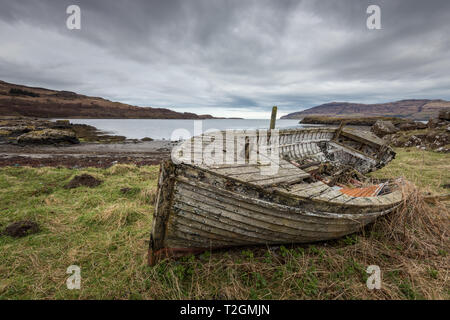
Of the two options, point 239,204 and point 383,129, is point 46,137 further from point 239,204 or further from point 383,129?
point 383,129

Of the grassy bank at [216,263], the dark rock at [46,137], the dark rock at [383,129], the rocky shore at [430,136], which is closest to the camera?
the grassy bank at [216,263]

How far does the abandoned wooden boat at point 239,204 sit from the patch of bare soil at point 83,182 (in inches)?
213

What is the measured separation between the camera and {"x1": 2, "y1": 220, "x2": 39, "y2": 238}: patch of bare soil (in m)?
4.42

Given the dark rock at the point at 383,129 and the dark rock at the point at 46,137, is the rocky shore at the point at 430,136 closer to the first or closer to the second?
the dark rock at the point at 383,129

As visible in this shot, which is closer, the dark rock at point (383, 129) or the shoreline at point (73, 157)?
the shoreline at point (73, 157)

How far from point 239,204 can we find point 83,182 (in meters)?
7.29

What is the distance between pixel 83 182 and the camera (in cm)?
753

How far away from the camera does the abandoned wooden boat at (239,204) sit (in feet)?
9.03

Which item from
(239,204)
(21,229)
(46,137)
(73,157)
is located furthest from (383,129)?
(46,137)

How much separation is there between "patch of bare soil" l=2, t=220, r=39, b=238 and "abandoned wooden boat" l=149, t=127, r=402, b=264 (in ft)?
11.4

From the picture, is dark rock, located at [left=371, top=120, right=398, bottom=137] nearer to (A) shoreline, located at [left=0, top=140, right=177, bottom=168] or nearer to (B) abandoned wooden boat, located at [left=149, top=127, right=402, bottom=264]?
(B) abandoned wooden boat, located at [left=149, top=127, right=402, bottom=264]

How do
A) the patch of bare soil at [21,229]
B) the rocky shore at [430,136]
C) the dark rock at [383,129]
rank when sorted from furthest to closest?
the dark rock at [383,129] < the rocky shore at [430,136] < the patch of bare soil at [21,229]

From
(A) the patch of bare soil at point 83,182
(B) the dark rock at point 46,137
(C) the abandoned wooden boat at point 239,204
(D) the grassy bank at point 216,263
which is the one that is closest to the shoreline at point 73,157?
(B) the dark rock at point 46,137
